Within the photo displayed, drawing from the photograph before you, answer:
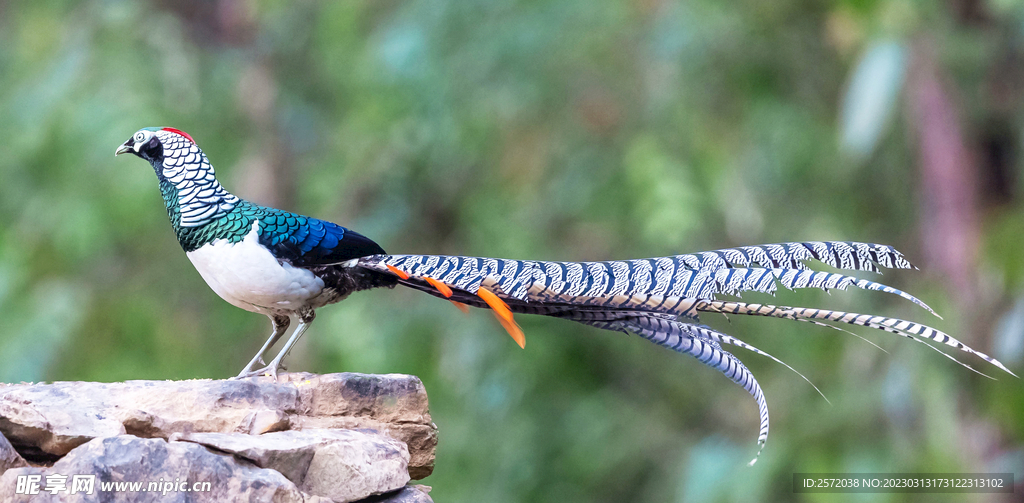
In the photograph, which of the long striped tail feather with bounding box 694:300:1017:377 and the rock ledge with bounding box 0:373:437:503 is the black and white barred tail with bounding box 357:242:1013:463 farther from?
the rock ledge with bounding box 0:373:437:503

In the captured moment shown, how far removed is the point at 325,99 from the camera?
28.6 ft

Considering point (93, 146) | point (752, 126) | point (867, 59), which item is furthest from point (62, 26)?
point (867, 59)

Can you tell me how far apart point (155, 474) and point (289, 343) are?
702 millimetres

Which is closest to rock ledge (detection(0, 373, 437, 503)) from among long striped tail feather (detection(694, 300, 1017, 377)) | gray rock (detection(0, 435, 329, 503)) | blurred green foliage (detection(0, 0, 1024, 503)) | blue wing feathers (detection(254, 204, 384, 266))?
gray rock (detection(0, 435, 329, 503))

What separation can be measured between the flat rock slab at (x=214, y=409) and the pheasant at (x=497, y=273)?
0.20 meters

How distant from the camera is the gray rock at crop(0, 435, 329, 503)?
89.7 inches

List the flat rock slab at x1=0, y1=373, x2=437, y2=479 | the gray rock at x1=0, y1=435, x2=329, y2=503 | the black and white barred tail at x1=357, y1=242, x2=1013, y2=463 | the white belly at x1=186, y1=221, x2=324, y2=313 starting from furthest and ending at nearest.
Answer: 1. the white belly at x1=186, y1=221, x2=324, y2=313
2. the black and white barred tail at x1=357, y1=242, x2=1013, y2=463
3. the flat rock slab at x1=0, y1=373, x2=437, y2=479
4. the gray rock at x1=0, y1=435, x2=329, y2=503

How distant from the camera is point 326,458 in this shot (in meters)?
2.60

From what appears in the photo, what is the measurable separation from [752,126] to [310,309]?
4.19m

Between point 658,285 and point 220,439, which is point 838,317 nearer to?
point 658,285

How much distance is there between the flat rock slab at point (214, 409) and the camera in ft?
8.02

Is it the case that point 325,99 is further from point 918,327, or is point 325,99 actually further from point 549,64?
point 918,327

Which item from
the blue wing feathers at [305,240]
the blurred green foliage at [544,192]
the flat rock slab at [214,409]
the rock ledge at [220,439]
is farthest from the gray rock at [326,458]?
the blurred green foliage at [544,192]

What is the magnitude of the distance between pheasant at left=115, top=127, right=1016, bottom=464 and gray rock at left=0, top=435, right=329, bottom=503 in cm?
56
